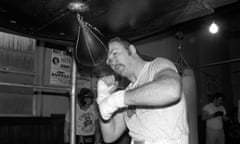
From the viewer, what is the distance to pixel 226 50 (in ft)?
30.8

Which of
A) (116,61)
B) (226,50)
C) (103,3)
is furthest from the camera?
(226,50)

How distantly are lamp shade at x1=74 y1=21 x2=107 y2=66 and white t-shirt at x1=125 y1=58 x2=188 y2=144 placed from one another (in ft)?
1.24

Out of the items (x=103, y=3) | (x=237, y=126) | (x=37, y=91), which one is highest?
(x=103, y=3)

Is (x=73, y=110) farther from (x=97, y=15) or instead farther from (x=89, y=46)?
(x=97, y=15)

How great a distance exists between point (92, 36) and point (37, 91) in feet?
12.0

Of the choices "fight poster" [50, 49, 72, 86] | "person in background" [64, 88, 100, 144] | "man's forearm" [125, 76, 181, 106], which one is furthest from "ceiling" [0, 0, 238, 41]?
"fight poster" [50, 49, 72, 86]

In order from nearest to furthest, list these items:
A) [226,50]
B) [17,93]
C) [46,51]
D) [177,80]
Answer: [177,80]
[17,93]
[46,51]
[226,50]

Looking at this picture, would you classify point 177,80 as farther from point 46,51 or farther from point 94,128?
point 46,51

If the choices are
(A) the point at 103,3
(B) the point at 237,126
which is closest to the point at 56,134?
(A) the point at 103,3

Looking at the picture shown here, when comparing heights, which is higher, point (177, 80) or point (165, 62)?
point (165, 62)

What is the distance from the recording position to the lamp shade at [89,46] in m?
1.62

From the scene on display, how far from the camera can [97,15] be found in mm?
1543

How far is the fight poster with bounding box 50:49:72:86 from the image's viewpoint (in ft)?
17.4

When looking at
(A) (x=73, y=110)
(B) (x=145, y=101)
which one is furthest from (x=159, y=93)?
(A) (x=73, y=110)
